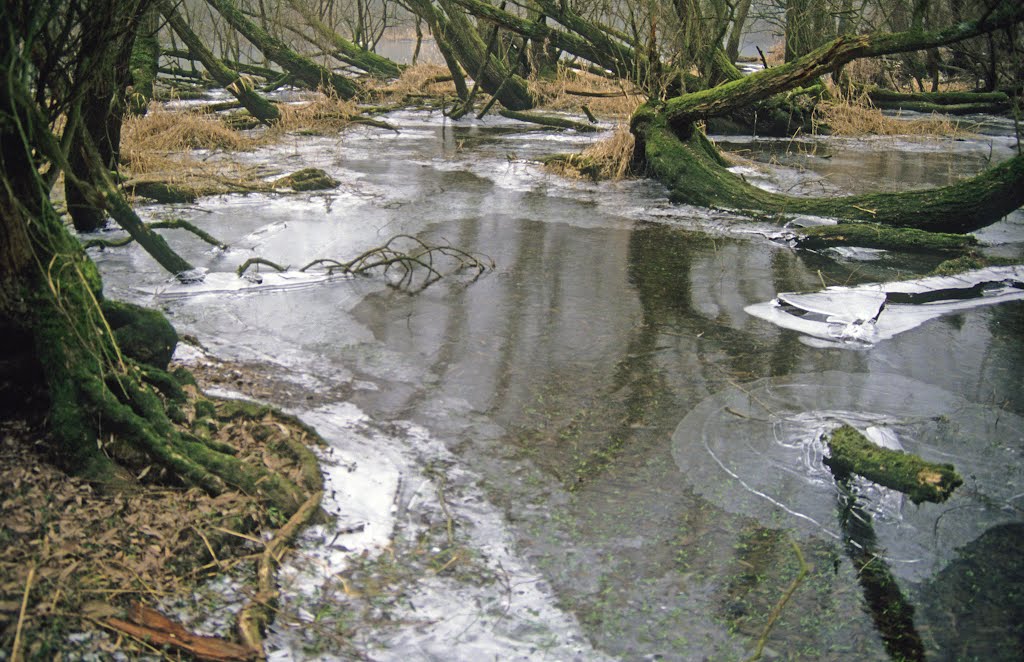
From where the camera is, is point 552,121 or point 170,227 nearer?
point 170,227

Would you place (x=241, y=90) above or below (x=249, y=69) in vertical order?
below

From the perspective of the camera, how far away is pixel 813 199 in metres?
8.86

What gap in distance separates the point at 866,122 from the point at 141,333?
13686 mm

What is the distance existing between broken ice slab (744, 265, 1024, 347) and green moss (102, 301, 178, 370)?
3.78m

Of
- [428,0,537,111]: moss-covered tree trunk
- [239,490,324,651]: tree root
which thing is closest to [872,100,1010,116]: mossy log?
[428,0,537,111]: moss-covered tree trunk

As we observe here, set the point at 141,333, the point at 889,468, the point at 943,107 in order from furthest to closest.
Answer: the point at 943,107 < the point at 141,333 < the point at 889,468

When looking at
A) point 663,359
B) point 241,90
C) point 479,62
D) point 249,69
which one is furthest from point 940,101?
point 663,359

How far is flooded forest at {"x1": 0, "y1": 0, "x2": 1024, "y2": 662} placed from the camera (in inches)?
119

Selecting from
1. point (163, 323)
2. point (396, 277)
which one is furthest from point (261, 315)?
point (163, 323)

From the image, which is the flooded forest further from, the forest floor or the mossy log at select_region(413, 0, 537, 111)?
the mossy log at select_region(413, 0, 537, 111)

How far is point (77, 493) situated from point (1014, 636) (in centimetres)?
320

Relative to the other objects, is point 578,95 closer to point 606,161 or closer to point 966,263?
point 606,161

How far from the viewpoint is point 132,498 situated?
3219 millimetres

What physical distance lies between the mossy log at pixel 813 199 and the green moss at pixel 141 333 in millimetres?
6413
